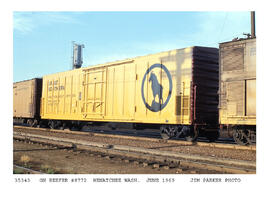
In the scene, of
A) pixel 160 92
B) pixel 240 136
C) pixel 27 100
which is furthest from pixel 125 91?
pixel 27 100

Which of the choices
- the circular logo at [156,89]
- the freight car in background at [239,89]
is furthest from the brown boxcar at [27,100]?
the freight car in background at [239,89]

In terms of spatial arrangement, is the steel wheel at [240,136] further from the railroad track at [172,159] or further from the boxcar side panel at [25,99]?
the boxcar side panel at [25,99]

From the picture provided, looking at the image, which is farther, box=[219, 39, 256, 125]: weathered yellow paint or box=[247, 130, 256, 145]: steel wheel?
box=[247, 130, 256, 145]: steel wheel

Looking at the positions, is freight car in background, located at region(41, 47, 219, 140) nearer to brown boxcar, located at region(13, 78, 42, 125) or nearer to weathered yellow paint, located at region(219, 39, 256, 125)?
weathered yellow paint, located at region(219, 39, 256, 125)

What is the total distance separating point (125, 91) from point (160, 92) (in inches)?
99.9

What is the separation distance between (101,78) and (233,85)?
8.61 m

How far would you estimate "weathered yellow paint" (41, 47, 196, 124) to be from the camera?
12852 millimetres

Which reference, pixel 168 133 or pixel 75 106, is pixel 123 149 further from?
pixel 75 106

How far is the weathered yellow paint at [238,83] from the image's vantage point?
10.6 metres

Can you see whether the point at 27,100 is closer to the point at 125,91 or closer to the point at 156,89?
the point at 125,91

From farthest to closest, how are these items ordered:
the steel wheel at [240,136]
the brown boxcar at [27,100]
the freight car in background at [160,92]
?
the brown boxcar at [27,100] → the freight car in background at [160,92] → the steel wheel at [240,136]

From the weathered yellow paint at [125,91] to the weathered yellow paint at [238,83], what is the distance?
1590 mm

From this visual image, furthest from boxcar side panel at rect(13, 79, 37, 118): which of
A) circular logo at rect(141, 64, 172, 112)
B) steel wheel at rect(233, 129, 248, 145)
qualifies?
steel wheel at rect(233, 129, 248, 145)
